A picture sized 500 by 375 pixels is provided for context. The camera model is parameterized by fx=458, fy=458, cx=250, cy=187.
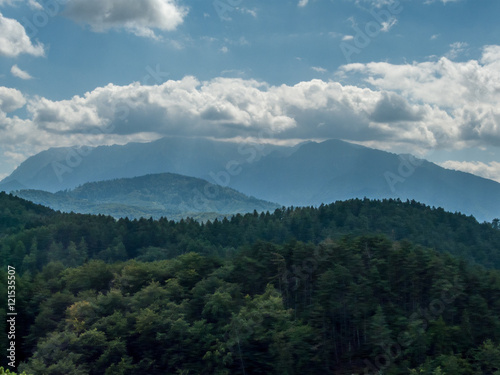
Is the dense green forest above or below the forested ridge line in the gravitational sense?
below

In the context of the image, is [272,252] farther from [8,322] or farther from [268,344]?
[8,322]

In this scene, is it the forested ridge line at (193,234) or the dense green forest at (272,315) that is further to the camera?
the forested ridge line at (193,234)

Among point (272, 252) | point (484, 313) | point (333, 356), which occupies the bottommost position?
point (333, 356)

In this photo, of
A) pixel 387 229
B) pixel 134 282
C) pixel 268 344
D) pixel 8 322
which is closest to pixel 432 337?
pixel 268 344

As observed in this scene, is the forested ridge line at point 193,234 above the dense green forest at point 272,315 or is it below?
above

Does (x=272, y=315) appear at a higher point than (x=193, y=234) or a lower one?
lower

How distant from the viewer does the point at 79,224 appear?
163250 millimetres

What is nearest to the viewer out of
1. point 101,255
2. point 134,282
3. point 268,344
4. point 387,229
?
point 268,344

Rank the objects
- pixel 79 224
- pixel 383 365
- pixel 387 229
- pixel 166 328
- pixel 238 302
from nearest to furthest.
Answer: pixel 383 365, pixel 166 328, pixel 238 302, pixel 79 224, pixel 387 229

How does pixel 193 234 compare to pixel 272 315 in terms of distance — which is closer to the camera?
pixel 272 315

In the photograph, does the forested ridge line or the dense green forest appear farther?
the forested ridge line

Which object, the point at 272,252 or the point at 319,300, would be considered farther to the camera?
the point at 272,252

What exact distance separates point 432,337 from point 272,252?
92.5 ft

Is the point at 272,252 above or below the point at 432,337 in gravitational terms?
above
